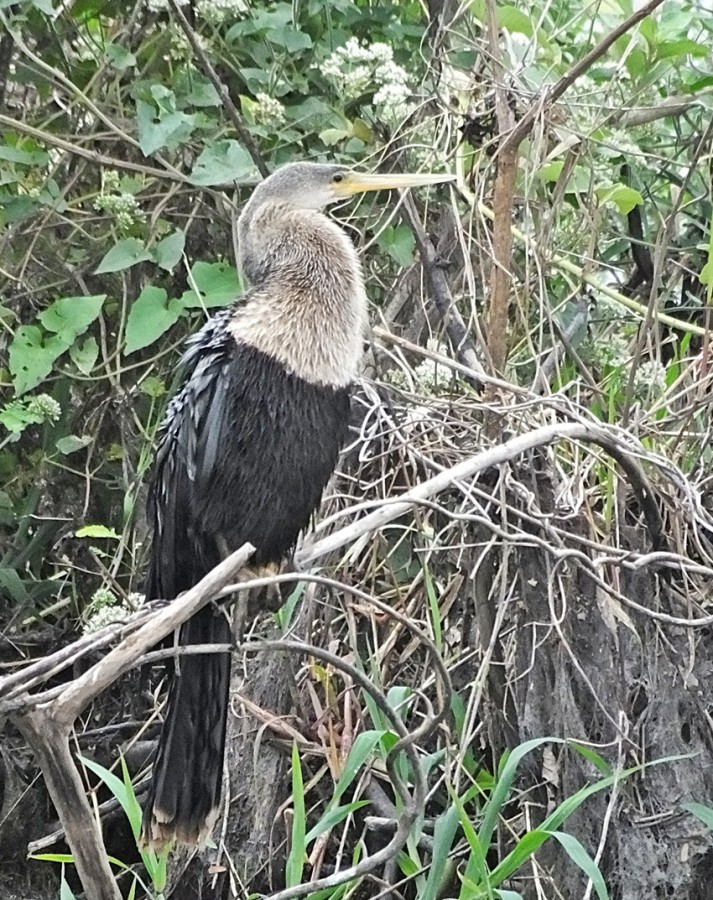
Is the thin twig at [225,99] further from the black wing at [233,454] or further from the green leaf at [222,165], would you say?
the black wing at [233,454]

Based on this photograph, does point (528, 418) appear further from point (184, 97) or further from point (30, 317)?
point (30, 317)

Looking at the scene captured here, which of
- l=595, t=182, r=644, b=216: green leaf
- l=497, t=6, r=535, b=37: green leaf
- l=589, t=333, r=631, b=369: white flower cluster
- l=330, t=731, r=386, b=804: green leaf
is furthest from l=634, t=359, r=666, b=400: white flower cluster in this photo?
l=330, t=731, r=386, b=804: green leaf

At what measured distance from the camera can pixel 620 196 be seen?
1.74 metres

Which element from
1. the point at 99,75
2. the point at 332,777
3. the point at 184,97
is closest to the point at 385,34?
the point at 184,97

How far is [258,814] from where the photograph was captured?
1782 mm

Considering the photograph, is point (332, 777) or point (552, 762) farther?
point (332, 777)

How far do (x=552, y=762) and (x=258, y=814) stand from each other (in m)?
0.51

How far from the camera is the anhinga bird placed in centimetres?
155

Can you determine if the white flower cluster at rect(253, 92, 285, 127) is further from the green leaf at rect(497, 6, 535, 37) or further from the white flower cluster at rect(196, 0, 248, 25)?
the green leaf at rect(497, 6, 535, 37)

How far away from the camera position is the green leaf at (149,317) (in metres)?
1.88

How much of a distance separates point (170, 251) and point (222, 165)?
7.5 inches

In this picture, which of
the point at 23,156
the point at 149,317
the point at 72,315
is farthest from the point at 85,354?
the point at 23,156

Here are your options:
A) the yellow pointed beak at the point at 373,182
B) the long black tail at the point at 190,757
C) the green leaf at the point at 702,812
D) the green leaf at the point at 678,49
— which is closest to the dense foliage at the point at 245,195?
the green leaf at the point at 678,49

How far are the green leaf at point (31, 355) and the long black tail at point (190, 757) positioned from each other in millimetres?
617
